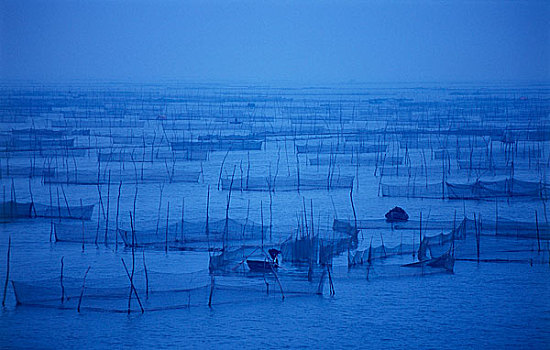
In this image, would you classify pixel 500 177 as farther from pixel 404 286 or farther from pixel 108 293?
pixel 108 293

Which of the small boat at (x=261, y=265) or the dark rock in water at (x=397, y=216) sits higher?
the dark rock in water at (x=397, y=216)

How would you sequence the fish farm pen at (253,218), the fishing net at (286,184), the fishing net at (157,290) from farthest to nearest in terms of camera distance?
the fishing net at (286,184)
the fish farm pen at (253,218)
the fishing net at (157,290)

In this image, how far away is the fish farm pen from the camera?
23.0ft

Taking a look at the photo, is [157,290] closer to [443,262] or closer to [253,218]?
[443,262]

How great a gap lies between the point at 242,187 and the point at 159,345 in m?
5.69

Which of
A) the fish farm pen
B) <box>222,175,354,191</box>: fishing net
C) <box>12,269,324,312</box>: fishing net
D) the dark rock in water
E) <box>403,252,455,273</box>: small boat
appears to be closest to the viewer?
<box>12,269,324,312</box>: fishing net

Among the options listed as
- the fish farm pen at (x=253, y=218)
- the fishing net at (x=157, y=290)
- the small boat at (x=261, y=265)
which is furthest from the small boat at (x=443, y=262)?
the small boat at (x=261, y=265)

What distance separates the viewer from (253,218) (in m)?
9.98

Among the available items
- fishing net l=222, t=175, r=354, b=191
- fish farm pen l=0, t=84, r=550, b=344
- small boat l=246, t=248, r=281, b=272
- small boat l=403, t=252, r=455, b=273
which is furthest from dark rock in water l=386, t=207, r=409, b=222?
small boat l=246, t=248, r=281, b=272

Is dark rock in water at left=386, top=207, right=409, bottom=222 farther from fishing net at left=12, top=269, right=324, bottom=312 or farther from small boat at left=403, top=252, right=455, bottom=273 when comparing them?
fishing net at left=12, top=269, right=324, bottom=312

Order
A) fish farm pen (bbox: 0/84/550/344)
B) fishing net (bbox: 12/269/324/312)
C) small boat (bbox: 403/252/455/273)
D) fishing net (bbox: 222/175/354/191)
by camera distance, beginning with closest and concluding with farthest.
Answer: fishing net (bbox: 12/269/324/312), fish farm pen (bbox: 0/84/550/344), small boat (bbox: 403/252/455/273), fishing net (bbox: 222/175/354/191)

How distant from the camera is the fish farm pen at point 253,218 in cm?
700

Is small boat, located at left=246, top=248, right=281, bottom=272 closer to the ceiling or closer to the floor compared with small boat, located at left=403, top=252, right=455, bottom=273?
closer to the ceiling

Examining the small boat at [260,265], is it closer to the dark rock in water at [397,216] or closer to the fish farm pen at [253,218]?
the fish farm pen at [253,218]
